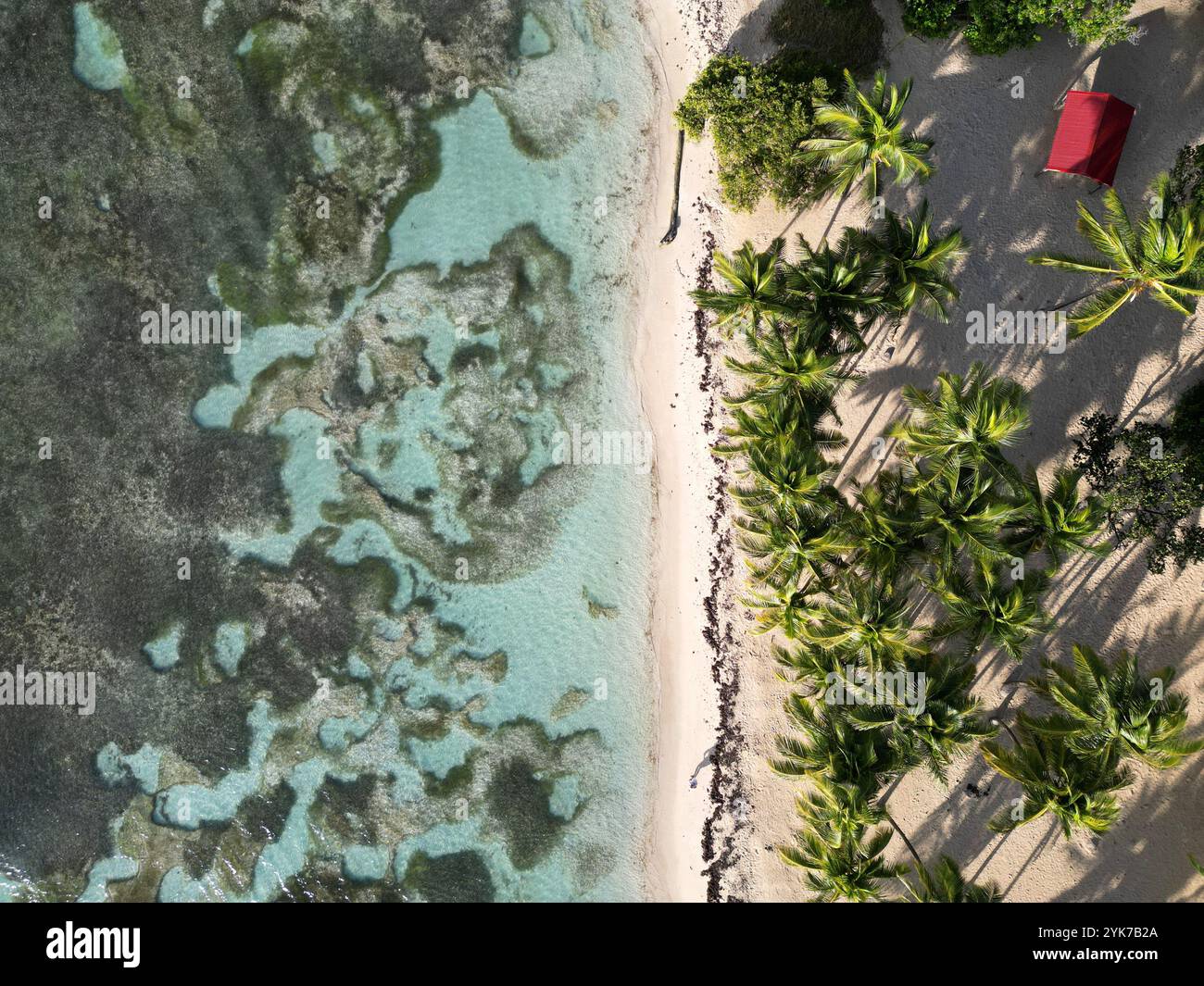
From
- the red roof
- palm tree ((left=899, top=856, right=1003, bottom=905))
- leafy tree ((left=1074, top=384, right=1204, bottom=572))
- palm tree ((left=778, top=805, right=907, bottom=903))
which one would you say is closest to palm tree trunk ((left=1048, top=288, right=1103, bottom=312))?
the red roof

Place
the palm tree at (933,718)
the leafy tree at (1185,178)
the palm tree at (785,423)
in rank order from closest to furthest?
1. the palm tree at (933,718)
2. the palm tree at (785,423)
3. the leafy tree at (1185,178)

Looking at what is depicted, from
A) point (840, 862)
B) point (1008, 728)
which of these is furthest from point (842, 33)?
point (840, 862)

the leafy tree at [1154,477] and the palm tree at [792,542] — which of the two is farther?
the leafy tree at [1154,477]

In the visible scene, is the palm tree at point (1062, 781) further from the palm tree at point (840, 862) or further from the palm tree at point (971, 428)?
the palm tree at point (971, 428)

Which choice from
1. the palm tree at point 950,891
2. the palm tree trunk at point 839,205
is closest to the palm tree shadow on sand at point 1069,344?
the palm tree trunk at point 839,205

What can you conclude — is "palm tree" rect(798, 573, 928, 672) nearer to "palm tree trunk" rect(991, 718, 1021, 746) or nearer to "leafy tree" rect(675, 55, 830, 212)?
"palm tree trunk" rect(991, 718, 1021, 746)
